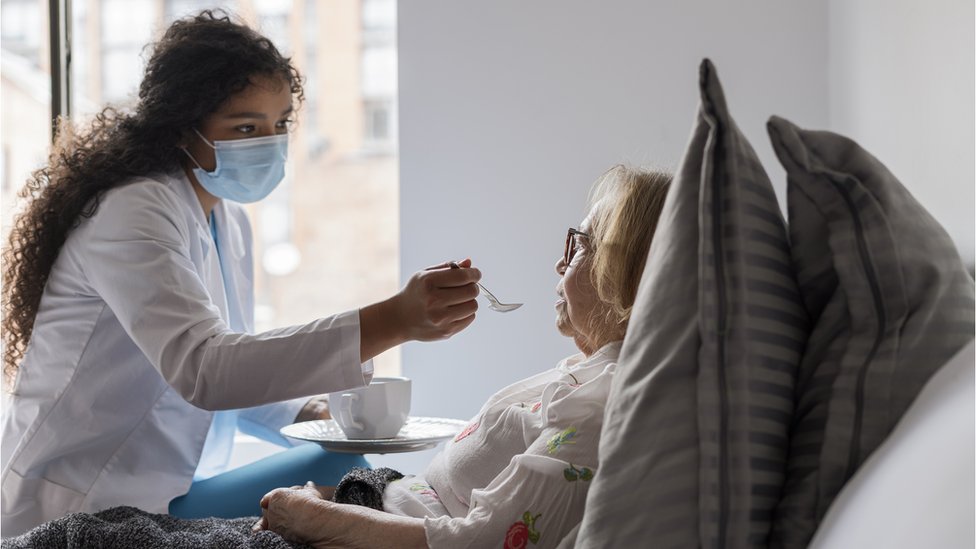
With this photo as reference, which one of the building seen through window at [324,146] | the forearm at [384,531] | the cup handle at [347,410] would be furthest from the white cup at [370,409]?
the building seen through window at [324,146]

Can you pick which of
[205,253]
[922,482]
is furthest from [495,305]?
[922,482]

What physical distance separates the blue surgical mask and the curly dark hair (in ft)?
0.20

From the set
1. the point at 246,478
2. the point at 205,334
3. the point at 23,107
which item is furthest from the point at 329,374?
the point at 23,107

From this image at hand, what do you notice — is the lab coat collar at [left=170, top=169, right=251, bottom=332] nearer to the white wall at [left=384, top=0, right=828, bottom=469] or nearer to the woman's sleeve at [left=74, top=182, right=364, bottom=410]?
the woman's sleeve at [left=74, top=182, right=364, bottom=410]

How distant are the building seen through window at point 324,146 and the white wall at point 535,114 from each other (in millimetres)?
13966

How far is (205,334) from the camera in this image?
50.8 inches

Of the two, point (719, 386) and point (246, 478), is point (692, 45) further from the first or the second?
point (719, 386)

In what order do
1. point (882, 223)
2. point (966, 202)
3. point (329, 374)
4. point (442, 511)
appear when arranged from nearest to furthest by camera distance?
point (882, 223) → point (966, 202) → point (442, 511) → point (329, 374)

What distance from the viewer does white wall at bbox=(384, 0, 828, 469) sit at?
212cm

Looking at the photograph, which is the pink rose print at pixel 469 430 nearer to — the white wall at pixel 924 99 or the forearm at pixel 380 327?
the forearm at pixel 380 327

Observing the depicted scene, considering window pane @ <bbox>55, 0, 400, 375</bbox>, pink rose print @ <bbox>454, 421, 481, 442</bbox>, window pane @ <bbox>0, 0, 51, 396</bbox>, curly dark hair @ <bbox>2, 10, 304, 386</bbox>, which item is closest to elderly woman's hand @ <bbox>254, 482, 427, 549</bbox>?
pink rose print @ <bbox>454, 421, 481, 442</bbox>

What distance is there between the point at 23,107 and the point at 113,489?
1595 centimetres

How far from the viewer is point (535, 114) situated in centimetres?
223

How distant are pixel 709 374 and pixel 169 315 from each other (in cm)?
90
